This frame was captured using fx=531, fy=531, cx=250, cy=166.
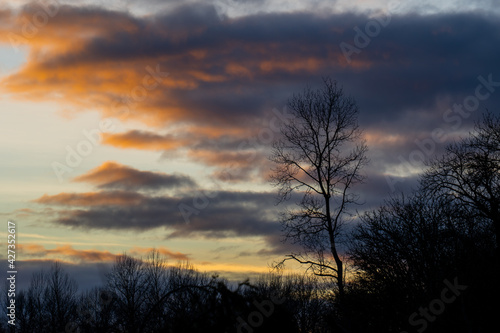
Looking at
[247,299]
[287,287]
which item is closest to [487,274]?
[247,299]

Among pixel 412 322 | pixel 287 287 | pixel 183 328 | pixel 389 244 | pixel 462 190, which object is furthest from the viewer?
pixel 287 287

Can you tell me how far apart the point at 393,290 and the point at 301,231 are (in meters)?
8.09

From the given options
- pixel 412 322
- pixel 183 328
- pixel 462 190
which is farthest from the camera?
pixel 462 190

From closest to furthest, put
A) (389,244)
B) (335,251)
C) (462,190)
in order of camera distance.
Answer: (389,244) → (335,251) → (462,190)

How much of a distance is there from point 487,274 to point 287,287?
48.6 m

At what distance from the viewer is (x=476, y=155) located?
36.3 m

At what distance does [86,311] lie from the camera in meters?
73.3

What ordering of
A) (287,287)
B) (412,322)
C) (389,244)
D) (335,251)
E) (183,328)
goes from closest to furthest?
(183,328)
(412,322)
(389,244)
(335,251)
(287,287)

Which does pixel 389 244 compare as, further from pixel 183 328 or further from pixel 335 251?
pixel 183 328

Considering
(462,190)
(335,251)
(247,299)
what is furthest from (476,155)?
(247,299)

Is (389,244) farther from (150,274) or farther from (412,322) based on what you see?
(150,274)

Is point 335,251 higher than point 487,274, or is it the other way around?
point 335,251

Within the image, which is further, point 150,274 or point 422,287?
point 150,274

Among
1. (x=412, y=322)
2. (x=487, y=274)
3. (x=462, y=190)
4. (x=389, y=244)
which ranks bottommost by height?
(x=412, y=322)
